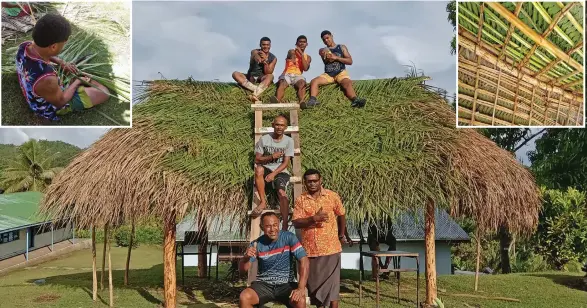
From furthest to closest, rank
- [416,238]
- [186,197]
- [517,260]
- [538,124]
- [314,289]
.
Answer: [517,260] < [416,238] < [186,197] < [538,124] < [314,289]

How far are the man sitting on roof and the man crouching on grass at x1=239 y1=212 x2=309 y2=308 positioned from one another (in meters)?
3.95

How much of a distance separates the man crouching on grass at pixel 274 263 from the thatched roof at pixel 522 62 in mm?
2635

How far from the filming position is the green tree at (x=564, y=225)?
49.4ft

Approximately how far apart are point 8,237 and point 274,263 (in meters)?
19.0

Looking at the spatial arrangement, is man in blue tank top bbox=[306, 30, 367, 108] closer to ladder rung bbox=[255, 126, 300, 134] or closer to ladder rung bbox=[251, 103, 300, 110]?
ladder rung bbox=[251, 103, 300, 110]

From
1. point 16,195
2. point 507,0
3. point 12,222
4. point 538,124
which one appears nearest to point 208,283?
point 538,124

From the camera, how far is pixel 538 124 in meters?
6.54

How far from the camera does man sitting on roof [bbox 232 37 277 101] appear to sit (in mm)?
9125

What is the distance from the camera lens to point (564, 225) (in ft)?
50.4

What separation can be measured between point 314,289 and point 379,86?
4.42m

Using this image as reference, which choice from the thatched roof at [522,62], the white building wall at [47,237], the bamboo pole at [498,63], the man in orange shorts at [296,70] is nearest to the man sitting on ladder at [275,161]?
the man in orange shorts at [296,70]

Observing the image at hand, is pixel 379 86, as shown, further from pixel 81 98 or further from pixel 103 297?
pixel 103 297

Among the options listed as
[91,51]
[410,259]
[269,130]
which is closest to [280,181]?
[269,130]

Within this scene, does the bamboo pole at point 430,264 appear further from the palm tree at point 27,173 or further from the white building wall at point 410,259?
the palm tree at point 27,173
